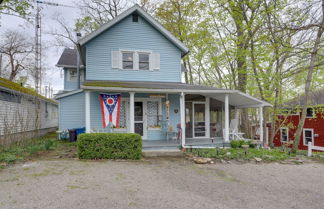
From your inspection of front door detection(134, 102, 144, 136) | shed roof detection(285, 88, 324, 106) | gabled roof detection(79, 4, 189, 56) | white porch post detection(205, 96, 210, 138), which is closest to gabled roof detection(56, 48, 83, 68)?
gabled roof detection(79, 4, 189, 56)

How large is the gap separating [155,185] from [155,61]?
315 inches

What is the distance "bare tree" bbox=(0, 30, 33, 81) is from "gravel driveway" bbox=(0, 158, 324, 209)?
86.9ft

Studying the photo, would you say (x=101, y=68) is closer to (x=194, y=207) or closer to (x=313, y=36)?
(x=194, y=207)

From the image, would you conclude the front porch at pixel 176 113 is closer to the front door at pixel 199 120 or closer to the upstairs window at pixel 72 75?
the front door at pixel 199 120

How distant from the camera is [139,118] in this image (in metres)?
10.1

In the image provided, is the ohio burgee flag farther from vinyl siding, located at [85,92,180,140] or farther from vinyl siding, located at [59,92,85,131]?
vinyl siding, located at [59,92,85,131]

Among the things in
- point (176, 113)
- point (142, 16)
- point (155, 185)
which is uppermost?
point (142, 16)

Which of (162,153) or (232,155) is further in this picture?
(162,153)

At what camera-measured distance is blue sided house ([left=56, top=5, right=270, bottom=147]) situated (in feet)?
33.2

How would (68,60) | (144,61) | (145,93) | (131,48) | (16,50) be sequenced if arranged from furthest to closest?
(16,50) < (68,60) < (144,61) < (131,48) < (145,93)

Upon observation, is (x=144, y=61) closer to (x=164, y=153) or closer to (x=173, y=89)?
(x=173, y=89)

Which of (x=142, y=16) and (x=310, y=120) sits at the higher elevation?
(x=142, y=16)

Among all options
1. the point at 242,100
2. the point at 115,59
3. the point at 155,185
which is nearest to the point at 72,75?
the point at 115,59

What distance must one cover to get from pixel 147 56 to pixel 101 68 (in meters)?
2.76
